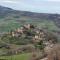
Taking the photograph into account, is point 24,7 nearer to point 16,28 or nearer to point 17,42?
point 16,28

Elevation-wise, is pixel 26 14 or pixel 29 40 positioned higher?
pixel 26 14

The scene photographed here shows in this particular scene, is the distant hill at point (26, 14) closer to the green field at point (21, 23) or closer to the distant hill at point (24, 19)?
the distant hill at point (24, 19)

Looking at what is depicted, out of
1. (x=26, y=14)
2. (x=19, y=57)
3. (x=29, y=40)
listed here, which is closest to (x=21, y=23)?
(x=26, y=14)

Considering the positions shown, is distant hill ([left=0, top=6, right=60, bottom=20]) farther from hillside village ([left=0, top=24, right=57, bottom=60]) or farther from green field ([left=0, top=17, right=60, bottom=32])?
hillside village ([left=0, top=24, right=57, bottom=60])

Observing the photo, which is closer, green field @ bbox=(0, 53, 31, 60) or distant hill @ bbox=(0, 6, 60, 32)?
green field @ bbox=(0, 53, 31, 60)

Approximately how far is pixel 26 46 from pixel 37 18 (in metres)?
0.85

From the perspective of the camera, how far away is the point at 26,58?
181 inches

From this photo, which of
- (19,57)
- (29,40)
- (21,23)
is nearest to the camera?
(19,57)

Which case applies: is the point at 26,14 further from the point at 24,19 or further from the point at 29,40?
the point at 29,40

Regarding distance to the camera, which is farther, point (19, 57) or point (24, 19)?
point (24, 19)

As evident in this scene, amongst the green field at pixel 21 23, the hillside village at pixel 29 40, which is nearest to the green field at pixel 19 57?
the hillside village at pixel 29 40

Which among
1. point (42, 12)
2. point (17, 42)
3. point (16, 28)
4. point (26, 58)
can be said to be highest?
point (42, 12)

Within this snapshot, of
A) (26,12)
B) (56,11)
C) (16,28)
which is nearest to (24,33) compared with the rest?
(16,28)

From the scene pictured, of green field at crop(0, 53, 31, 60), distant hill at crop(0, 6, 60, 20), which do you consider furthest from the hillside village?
distant hill at crop(0, 6, 60, 20)
